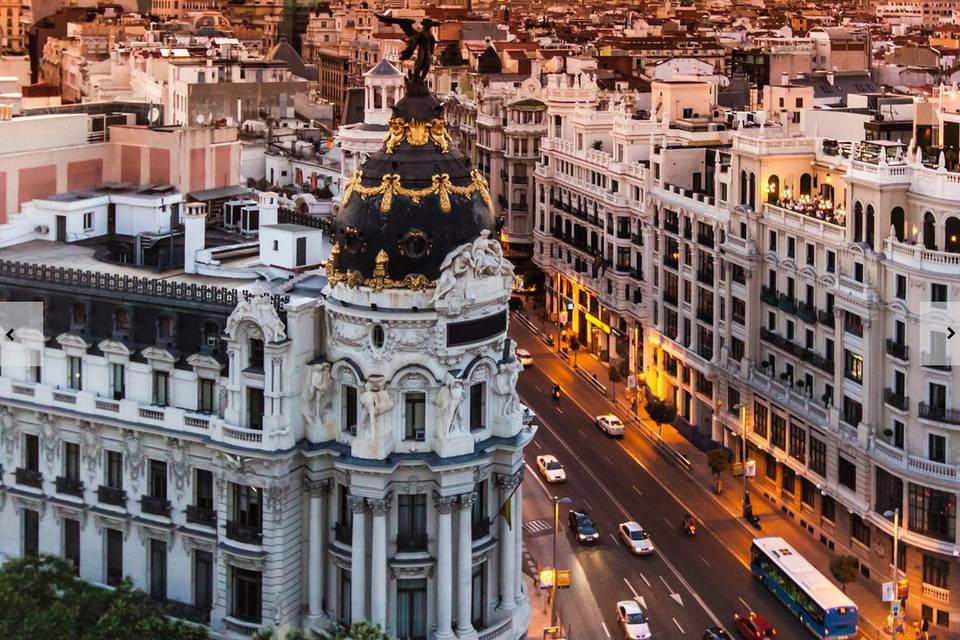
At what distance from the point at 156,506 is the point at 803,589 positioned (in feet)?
142

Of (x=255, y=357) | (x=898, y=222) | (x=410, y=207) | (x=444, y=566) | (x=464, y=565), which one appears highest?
(x=410, y=207)

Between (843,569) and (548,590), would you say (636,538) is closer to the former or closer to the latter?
(548,590)

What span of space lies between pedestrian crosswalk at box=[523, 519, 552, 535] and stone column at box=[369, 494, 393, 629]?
35.8 m

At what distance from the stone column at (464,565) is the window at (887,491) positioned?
38.2m

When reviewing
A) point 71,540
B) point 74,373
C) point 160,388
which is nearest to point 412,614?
point 160,388

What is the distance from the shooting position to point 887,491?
369 ft

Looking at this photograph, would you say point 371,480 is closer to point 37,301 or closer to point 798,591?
point 37,301

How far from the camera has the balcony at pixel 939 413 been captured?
10756 centimetres

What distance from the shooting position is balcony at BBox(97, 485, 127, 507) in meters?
92.9

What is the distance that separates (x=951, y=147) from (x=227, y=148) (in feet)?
190

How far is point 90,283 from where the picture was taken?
93938 millimetres

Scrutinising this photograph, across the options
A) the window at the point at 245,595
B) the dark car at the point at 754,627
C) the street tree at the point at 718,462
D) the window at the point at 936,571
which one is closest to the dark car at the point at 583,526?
the street tree at the point at 718,462

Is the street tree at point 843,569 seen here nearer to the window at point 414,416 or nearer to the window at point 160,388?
the window at point 414,416

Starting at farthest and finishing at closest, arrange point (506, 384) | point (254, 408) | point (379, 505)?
point (506, 384), point (254, 408), point (379, 505)
